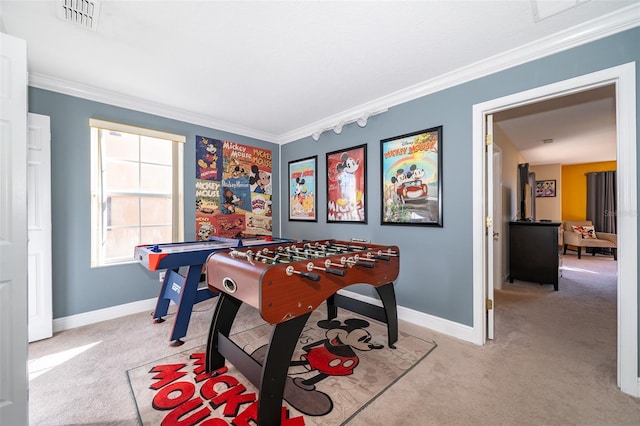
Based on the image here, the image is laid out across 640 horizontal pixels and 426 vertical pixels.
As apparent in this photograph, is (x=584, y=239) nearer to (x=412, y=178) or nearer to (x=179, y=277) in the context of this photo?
(x=412, y=178)

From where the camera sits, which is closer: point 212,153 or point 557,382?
point 557,382

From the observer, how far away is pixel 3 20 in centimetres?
169

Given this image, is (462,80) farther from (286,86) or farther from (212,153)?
(212,153)

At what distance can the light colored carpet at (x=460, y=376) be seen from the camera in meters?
1.44

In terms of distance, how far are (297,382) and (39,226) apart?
2.69 meters

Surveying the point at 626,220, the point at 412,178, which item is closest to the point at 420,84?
the point at 412,178

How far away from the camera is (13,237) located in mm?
1188

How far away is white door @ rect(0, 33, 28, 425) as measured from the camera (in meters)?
1.16

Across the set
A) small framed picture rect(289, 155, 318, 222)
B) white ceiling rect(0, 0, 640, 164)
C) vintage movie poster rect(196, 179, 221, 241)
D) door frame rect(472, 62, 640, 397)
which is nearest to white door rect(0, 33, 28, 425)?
white ceiling rect(0, 0, 640, 164)

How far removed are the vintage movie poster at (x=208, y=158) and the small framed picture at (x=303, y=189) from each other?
112 cm

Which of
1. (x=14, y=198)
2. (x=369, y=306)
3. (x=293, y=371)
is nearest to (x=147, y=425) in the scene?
(x=293, y=371)

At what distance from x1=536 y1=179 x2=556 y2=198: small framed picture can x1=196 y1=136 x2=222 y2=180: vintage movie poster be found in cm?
824

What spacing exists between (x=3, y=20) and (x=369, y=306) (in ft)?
11.1

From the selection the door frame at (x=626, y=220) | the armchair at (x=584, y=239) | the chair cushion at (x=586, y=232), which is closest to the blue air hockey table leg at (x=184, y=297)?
the door frame at (x=626, y=220)
